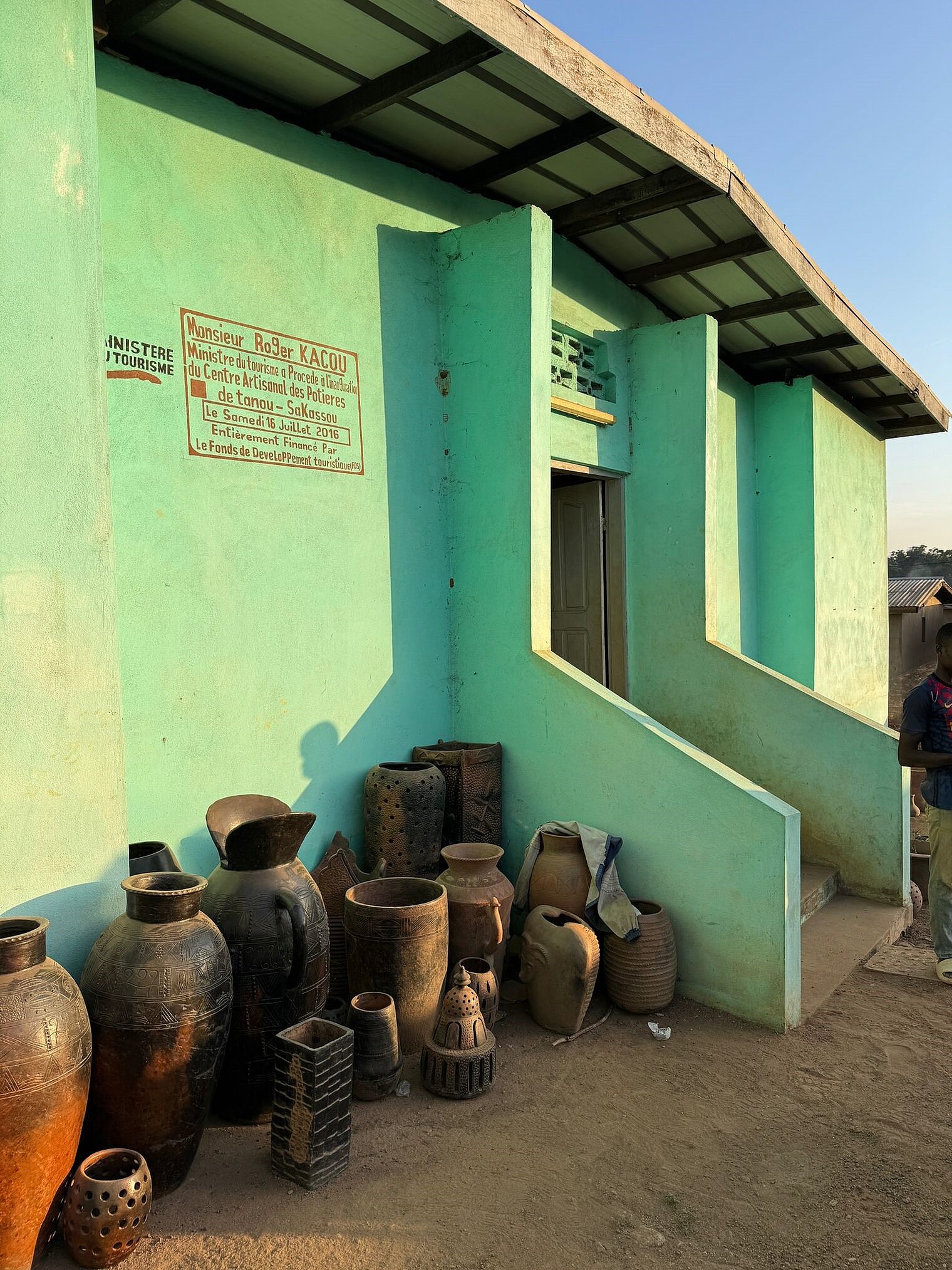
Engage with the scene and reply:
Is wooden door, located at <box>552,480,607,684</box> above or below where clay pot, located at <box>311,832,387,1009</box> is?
above

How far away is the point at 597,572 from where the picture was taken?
680 cm

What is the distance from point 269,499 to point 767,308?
191 inches

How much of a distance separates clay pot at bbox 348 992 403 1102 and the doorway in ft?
12.9

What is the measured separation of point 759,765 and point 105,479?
4.92 m

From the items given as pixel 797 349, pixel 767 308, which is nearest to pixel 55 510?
pixel 767 308

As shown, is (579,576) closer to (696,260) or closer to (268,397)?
(696,260)

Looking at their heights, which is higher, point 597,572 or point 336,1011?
point 597,572

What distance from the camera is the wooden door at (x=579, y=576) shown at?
680 cm

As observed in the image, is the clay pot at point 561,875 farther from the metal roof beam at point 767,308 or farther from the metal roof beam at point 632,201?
the metal roof beam at point 767,308

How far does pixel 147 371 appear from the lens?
3.73m

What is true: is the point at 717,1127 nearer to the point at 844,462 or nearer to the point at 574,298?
the point at 574,298

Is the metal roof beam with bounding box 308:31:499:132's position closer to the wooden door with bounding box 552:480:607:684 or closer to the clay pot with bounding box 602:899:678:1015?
the wooden door with bounding box 552:480:607:684

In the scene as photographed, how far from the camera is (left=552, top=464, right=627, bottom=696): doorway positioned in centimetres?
678

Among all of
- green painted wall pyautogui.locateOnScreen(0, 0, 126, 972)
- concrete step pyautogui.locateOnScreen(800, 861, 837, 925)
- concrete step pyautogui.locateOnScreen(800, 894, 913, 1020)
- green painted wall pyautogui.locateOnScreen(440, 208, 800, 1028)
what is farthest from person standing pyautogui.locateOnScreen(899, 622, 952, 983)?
green painted wall pyautogui.locateOnScreen(0, 0, 126, 972)
